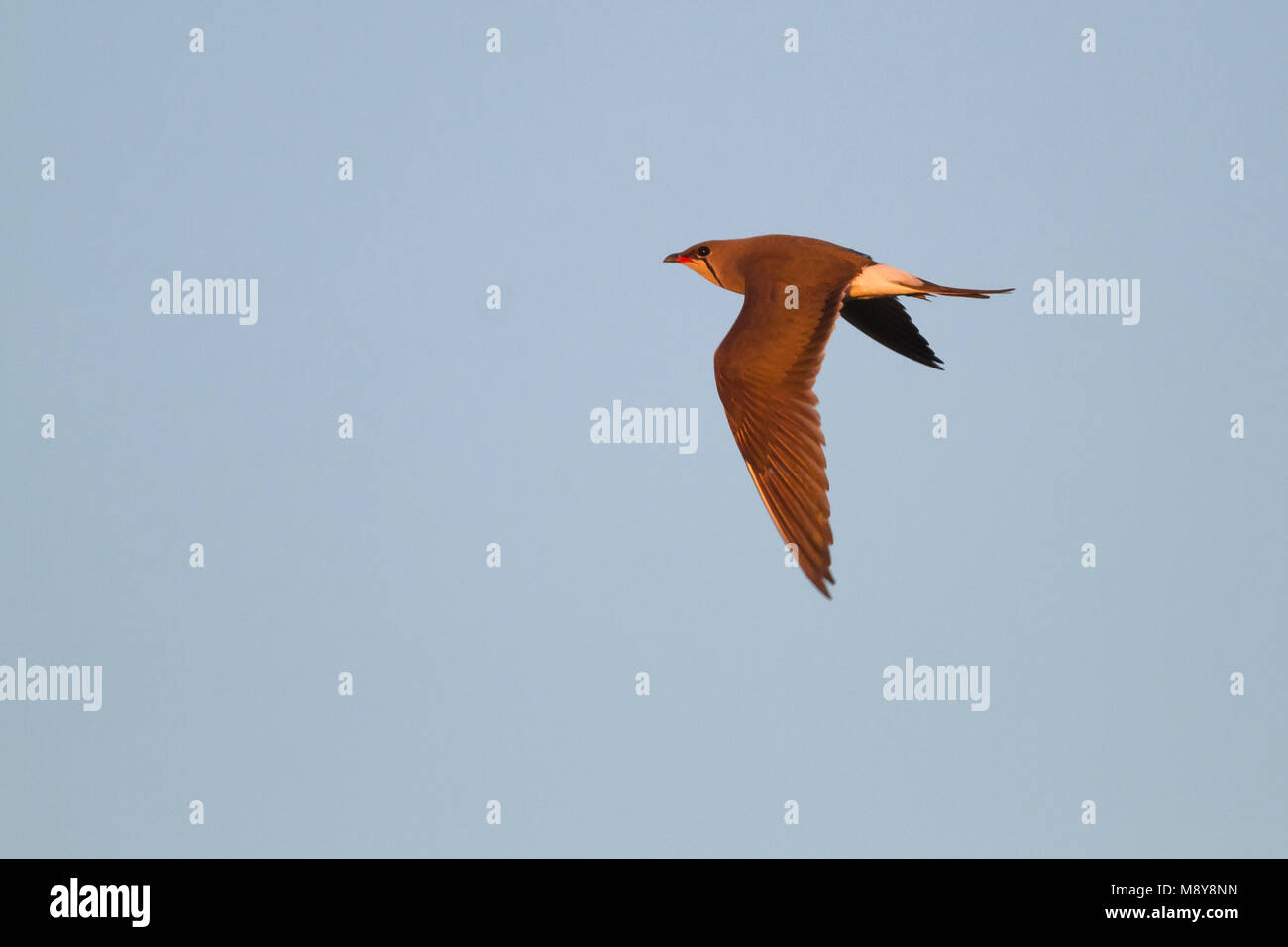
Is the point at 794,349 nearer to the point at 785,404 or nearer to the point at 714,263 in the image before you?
the point at 785,404

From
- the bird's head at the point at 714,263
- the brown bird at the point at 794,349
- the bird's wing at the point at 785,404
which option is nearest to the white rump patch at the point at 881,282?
the brown bird at the point at 794,349

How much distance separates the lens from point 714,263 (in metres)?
11.8

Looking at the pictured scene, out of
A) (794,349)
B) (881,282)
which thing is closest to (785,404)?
(794,349)

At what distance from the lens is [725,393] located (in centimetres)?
1045

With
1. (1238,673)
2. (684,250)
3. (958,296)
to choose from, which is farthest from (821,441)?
(1238,673)

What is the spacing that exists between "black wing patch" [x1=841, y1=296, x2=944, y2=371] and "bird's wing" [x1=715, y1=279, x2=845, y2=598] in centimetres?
98

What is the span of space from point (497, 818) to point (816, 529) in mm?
5901

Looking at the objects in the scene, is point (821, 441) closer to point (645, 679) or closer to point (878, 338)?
point (878, 338)

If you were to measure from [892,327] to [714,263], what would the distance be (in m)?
1.32

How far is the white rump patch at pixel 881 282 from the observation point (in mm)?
10906

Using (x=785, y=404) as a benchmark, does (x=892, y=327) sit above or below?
above

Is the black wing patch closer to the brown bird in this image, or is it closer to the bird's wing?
the brown bird

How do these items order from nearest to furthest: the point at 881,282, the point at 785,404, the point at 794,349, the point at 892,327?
the point at 785,404, the point at 794,349, the point at 881,282, the point at 892,327

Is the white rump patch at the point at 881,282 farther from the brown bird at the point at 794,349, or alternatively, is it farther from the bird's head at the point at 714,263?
the bird's head at the point at 714,263
